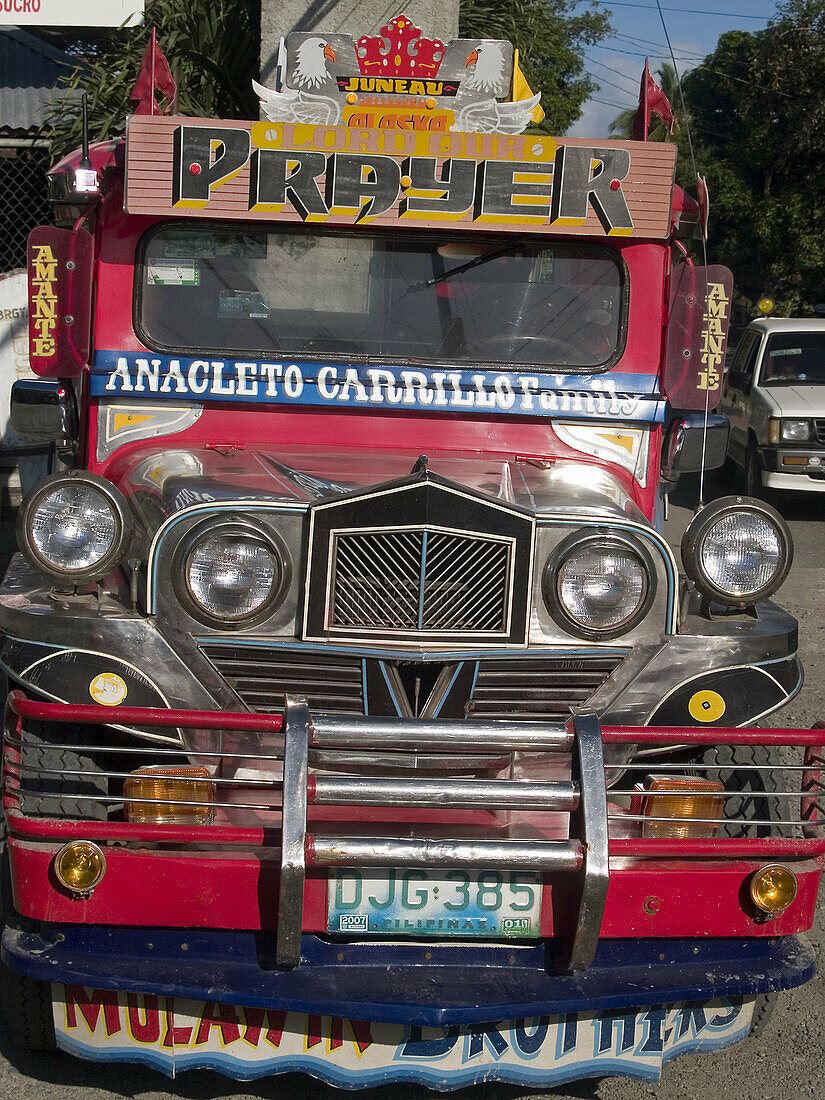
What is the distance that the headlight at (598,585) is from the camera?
300 cm

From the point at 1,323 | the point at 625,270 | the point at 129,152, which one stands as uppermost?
the point at 129,152

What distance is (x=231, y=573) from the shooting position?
9.80ft

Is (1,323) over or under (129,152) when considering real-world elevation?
under

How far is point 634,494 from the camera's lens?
12.8ft

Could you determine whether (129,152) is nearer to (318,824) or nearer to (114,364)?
(114,364)

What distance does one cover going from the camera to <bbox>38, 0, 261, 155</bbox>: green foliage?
976 cm

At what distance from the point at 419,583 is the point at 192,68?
8338mm

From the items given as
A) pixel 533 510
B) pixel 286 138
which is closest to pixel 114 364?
pixel 286 138

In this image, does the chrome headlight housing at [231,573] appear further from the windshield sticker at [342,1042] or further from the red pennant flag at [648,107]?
the red pennant flag at [648,107]

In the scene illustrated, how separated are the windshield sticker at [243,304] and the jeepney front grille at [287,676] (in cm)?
133

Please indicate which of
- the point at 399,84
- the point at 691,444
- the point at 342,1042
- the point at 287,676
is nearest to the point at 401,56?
the point at 399,84

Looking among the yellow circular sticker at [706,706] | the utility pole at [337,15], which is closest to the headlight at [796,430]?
the utility pole at [337,15]

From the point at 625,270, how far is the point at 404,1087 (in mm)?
2624

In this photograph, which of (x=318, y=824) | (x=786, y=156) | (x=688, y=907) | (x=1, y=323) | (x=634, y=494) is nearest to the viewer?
(x=688, y=907)
